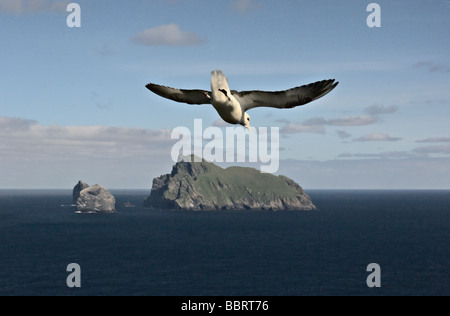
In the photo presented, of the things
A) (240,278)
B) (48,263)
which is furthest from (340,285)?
(48,263)

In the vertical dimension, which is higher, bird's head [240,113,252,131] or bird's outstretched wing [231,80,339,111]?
bird's outstretched wing [231,80,339,111]


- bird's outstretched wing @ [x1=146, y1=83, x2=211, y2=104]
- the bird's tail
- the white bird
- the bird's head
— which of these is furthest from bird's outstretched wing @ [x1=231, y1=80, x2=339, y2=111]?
bird's outstretched wing @ [x1=146, y1=83, x2=211, y2=104]

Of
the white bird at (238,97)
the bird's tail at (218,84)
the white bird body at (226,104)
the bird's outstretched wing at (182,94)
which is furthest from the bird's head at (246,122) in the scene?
the bird's outstretched wing at (182,94)

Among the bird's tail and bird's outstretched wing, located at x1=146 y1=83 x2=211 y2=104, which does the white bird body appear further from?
bird's outstretched wing, located at x1=146 y1=83 x2=211 y2=104

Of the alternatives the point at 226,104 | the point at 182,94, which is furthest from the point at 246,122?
the point at 182,94

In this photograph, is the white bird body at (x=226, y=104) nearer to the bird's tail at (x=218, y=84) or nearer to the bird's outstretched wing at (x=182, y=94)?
the bird's tail at (x=218, y=84)

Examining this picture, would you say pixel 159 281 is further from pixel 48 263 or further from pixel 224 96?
pixel 224 96
